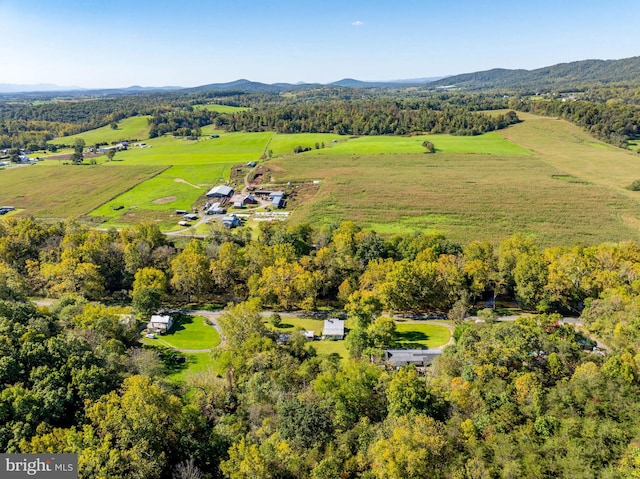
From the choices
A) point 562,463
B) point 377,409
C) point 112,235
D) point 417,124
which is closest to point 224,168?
point 112,235

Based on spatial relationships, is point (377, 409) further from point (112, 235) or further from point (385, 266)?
point (112, 235)

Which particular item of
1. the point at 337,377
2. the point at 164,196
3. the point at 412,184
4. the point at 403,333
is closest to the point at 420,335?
the point at 403,333

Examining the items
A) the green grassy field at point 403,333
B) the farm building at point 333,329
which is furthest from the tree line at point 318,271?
the farm building at point 333,329

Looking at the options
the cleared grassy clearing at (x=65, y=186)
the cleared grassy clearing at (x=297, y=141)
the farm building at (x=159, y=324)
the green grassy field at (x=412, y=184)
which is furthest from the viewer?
the cleared grassy clearing at (x=297, y=141)

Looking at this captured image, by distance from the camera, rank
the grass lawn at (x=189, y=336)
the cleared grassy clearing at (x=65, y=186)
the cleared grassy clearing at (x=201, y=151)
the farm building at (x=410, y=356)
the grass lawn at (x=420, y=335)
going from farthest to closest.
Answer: the cleared grassy clearing at (x=201, y=151) < the cleared grassy clearing at (x=65, y=186) < the grass lawn at (x=189, y=336) < the grass lawn at (x=420, y=335) < the farm building at (x=410, y=356)

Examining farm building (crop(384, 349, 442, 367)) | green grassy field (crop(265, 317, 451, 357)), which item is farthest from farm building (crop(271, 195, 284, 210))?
farm building (crop(384, 349, 442, 367))

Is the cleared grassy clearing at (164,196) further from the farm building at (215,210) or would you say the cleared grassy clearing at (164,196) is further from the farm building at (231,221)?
the farm building at (231,221)

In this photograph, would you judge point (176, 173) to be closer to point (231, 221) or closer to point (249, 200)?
point (249, 200)
